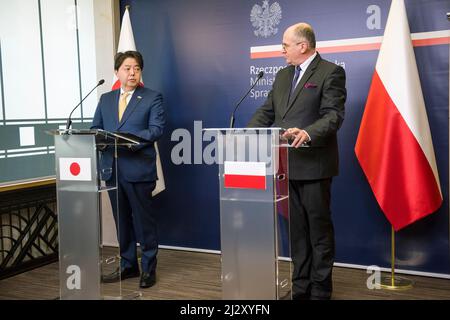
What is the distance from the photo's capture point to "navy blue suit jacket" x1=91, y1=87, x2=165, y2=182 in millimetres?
3557

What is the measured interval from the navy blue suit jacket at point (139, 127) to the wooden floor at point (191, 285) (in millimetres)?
809

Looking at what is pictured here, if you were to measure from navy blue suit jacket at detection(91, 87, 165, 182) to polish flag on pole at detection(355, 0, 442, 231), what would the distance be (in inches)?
59.0

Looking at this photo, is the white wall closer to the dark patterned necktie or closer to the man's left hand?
the dark patterned necktie

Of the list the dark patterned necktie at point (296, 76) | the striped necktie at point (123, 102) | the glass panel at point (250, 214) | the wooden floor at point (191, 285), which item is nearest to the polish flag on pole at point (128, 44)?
the wooden floor at point (191, 285)

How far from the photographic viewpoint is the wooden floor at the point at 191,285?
3459 millimetres

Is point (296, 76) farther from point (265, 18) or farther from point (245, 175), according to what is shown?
point (265, 18)

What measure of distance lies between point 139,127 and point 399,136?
1.80 m

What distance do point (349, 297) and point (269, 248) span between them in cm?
116

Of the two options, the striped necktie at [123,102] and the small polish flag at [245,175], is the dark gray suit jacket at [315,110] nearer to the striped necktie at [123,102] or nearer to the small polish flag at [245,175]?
the small polish flag at [245,175]

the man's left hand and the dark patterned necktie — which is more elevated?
the dark patterned necktie

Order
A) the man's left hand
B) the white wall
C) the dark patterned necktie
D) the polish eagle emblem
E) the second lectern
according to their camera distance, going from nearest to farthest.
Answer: the second lectern → the man's left hand → the dark patterned necktie → the white wall → the polish eagle emblem

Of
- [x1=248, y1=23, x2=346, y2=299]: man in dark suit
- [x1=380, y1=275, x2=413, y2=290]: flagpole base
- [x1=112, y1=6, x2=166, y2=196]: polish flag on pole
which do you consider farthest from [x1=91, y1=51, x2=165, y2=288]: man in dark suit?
[x1=380, y1=275, x2=413, y2=290]: flagpole base

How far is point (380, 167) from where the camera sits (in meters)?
3.55

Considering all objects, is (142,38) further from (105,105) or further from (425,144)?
(425,144)
